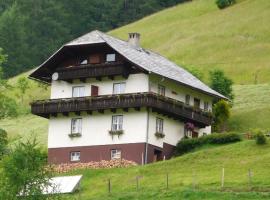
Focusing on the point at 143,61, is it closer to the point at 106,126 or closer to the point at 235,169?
the point at 106,126

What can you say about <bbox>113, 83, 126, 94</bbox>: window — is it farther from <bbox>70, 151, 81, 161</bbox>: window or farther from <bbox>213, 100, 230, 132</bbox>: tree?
<bbox>213, 100, 230, 132</bbox>: tree

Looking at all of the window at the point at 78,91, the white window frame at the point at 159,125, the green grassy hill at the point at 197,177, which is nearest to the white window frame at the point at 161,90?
the white window frame at the point at 159,125

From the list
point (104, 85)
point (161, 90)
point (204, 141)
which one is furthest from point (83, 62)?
point (204, 141)

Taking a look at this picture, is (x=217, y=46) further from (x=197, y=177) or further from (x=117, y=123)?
(x=197, y=177)

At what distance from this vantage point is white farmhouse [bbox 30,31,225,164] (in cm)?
8819

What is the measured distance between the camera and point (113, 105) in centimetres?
8844

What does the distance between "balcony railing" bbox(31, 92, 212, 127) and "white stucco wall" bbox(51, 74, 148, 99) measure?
64.9 inches

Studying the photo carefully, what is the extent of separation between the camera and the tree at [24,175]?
60.1m

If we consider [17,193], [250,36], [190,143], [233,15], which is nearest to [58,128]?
[190,143]

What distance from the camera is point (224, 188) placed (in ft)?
225

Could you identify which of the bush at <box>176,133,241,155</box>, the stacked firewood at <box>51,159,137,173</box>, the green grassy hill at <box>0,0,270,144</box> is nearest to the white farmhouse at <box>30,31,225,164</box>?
the bush at <box>176,133,241,155</box>

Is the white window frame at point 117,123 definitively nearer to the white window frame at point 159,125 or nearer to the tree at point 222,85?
the white window frame at point 159,125

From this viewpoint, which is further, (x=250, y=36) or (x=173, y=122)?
(x=250, y=36)

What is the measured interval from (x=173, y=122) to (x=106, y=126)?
18.1ft
